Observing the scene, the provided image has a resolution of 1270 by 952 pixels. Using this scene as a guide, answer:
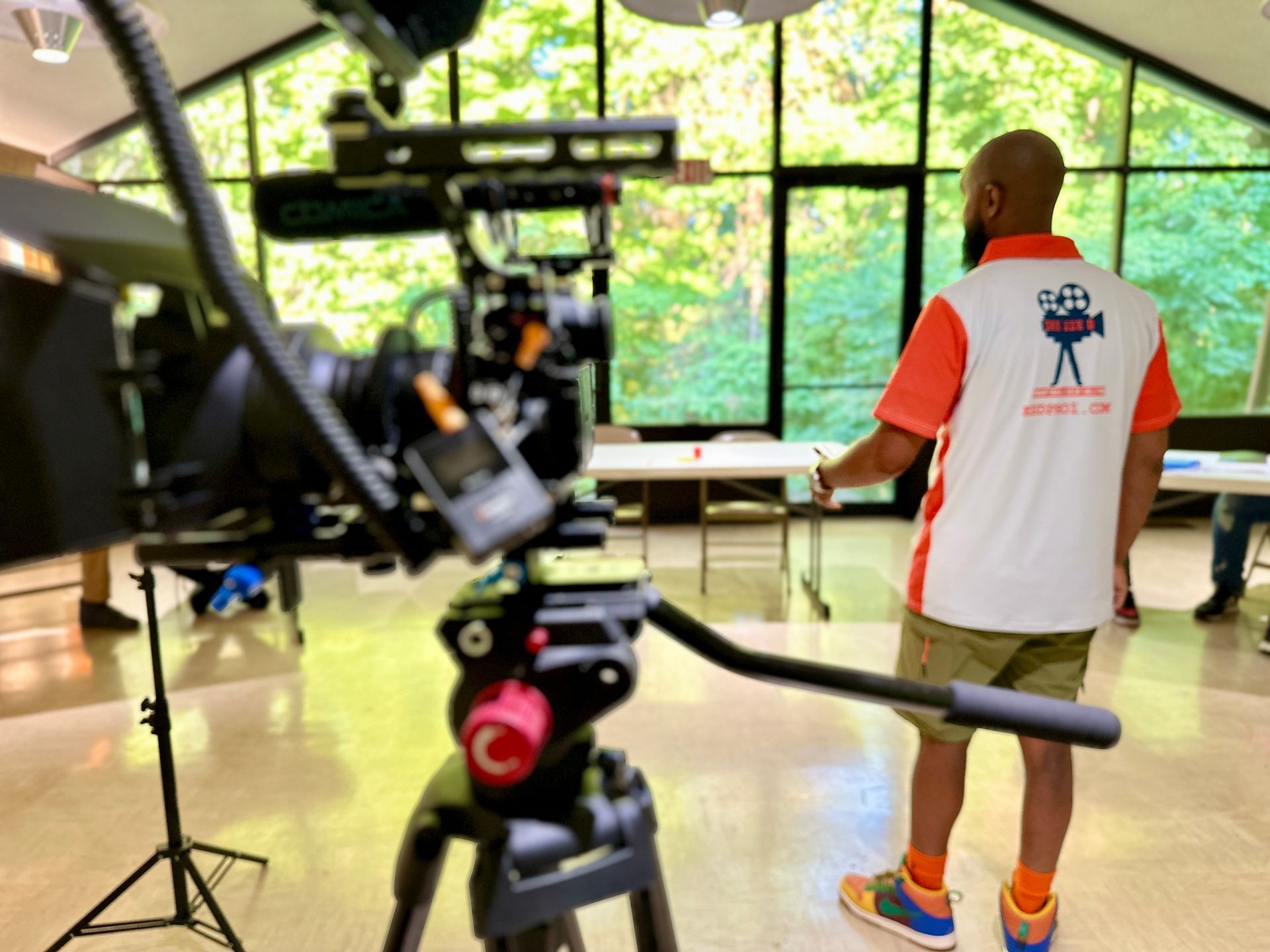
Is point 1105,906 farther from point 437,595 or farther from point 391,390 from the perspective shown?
point 437,595

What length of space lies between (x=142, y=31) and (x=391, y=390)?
0.88 ft

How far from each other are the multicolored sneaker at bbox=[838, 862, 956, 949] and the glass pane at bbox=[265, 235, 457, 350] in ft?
15.6

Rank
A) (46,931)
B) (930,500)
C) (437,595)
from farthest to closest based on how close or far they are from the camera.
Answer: (437,595), (46,931), (930,500)

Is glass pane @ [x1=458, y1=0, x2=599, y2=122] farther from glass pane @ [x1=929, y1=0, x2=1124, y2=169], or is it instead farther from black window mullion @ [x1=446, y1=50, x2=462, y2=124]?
glass pane @ [x1=929, y1=0, x2=1124, y2=169]

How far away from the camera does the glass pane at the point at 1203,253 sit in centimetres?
560

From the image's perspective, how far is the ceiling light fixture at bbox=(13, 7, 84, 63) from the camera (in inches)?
106

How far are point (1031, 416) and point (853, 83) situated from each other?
4.96m

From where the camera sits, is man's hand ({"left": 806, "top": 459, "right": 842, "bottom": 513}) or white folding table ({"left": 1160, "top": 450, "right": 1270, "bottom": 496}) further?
white folding table ({"left": 1160, "top": 450, "right": 1270, "bottom": 496})

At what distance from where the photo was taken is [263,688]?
2.96 metres

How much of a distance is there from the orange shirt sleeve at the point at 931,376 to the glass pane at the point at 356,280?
4.70 meters

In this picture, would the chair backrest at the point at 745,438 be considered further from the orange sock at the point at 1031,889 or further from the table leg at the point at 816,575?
the orange sock at the point at 1031,889

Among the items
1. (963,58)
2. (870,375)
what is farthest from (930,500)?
(963,58)

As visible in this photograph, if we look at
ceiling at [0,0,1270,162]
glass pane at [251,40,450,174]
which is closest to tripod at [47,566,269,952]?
ceiling at [0,0,1270,162]

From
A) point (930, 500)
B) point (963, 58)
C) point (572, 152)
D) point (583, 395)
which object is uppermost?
point (963, 58)
